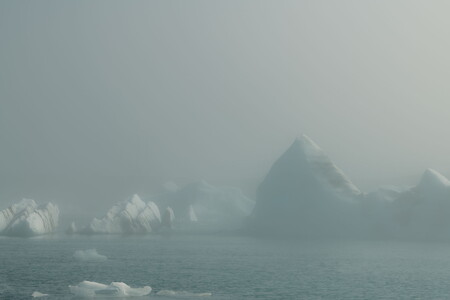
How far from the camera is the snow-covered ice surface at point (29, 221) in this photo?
7925cm

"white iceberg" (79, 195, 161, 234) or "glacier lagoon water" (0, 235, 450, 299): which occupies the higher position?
"white iceberg" (79, 195, 161, 234)

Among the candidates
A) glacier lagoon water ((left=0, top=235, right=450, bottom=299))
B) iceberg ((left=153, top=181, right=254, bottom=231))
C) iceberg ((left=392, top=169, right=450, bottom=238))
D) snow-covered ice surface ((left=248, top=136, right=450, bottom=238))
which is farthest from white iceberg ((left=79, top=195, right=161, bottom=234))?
iceberg ((left=392, top=169, right=450, bottom=238))

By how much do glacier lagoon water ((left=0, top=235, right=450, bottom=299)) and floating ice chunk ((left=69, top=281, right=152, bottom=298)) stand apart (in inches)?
Result: 24.3

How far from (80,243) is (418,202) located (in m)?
38.3

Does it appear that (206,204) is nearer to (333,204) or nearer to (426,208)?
(333,204)

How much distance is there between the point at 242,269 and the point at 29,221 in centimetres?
3976

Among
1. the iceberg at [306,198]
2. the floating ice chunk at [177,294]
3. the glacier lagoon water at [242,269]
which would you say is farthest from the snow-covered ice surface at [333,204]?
the floating ice chunk at [177,294]

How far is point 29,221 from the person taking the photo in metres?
78.9

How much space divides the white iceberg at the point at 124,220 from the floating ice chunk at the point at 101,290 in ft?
179

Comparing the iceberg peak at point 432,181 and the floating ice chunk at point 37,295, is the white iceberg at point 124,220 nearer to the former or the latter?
the iceberg peak at point 432,181

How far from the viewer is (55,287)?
36.0m

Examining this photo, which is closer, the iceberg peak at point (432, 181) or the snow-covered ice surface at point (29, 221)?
the iceberg peak at point (432, 181)

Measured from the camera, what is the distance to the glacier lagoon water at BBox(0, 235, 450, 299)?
36.8 metres

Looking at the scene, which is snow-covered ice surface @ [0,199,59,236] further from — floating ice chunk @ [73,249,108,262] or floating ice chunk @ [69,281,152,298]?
floating ice chunk @ [69,281,152,298]
